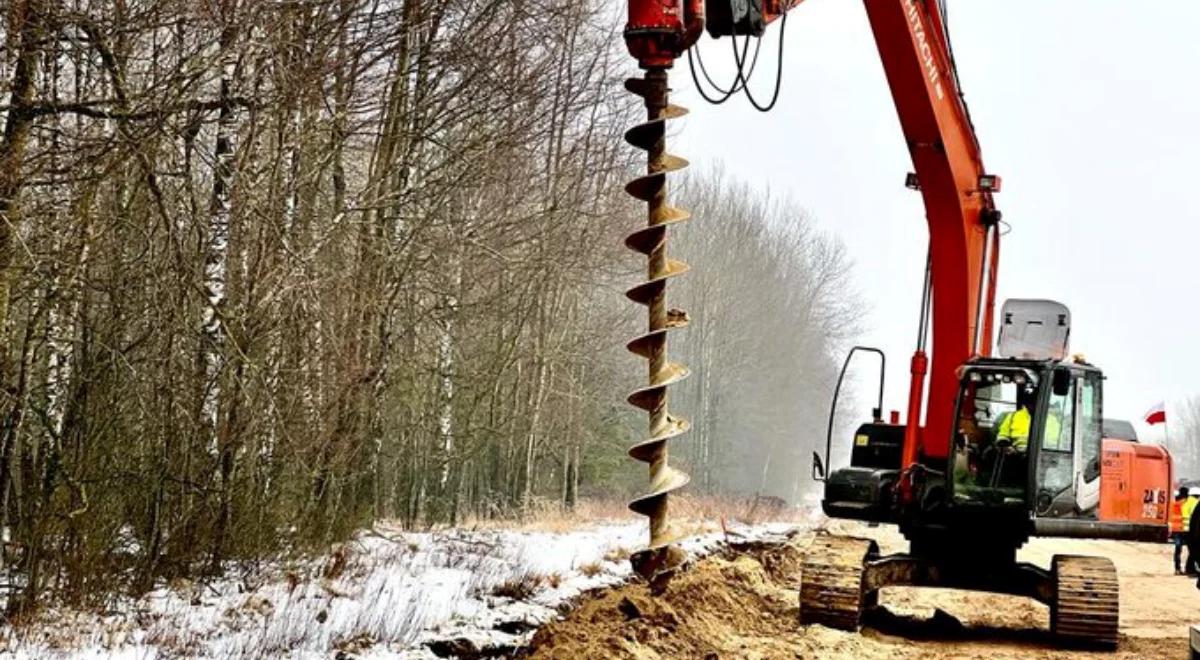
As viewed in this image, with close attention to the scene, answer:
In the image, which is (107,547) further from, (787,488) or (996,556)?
(787,488)

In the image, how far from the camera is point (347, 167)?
1720 centimetres

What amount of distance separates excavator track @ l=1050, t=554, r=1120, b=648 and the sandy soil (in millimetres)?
157

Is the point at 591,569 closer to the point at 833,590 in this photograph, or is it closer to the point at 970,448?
the point at 833,590

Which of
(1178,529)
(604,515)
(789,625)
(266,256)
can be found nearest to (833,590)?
(789,625)

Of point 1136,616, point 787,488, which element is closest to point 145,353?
point 1136,616

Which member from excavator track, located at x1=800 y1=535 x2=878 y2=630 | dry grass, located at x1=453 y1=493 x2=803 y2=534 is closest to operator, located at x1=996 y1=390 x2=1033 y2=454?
excavator track, located at x1=800 y1=535 x2=878 y2=630

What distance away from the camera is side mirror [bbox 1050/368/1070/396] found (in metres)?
11.4

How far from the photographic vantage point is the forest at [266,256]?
8.46 metres

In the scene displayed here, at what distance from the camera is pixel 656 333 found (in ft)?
21.6

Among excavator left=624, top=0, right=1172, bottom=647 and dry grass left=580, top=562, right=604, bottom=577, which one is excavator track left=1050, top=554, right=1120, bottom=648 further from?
dry grass left=580, top=562, right=604, bottom=577

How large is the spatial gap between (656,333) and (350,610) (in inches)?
162

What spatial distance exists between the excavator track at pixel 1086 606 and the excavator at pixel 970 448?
12 millimetres

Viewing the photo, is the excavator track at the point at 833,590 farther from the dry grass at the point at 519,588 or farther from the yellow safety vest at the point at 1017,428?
the dry grass at the point at 519,588

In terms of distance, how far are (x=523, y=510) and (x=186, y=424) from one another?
14.2m
